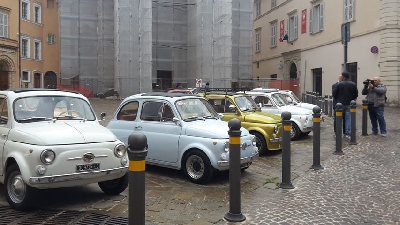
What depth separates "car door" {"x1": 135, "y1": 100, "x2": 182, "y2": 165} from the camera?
7848mm

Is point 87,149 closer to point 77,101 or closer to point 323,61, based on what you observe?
point 77,101

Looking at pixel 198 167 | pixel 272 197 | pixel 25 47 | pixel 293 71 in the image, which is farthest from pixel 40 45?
pixel 272 197

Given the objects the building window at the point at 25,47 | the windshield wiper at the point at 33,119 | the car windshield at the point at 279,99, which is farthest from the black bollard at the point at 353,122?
the building window at the point at 25,47

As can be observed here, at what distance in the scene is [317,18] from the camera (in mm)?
34031

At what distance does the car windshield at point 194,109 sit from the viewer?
8.12 metres

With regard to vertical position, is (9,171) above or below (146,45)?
below

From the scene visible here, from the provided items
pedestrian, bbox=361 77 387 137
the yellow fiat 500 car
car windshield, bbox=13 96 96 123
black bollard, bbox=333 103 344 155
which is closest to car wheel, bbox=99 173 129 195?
car windshield, bbox=13 96 96 123

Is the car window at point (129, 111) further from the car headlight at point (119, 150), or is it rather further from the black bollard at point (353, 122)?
the black bollard at point (353, 122)

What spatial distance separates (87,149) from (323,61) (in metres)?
30.1

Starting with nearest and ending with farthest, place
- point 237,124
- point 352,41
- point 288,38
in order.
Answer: point 237,124
point 352,41
point 288,38

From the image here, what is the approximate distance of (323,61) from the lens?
1307 inches

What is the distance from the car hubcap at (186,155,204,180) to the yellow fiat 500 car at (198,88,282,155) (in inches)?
110

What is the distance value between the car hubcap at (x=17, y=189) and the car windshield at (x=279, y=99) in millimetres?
9128

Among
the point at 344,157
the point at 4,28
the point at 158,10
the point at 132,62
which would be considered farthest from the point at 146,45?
the point at 344,157
